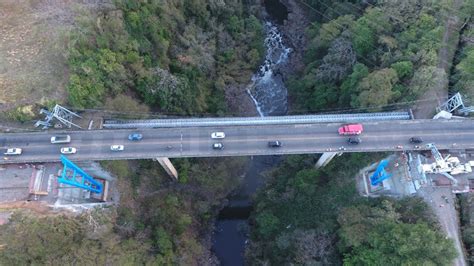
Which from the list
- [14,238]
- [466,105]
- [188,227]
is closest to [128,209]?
[188,227]

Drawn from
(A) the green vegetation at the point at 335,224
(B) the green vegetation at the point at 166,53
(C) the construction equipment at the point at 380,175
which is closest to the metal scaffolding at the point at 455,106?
(C) the construction equipment at the point at 380,175

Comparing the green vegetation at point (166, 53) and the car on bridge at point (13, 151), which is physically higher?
the green vegetation at point (166, 53)

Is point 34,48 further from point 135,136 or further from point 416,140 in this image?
point 416,140

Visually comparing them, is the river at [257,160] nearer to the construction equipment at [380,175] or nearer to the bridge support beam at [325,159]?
the bridge support beam at [325,159]

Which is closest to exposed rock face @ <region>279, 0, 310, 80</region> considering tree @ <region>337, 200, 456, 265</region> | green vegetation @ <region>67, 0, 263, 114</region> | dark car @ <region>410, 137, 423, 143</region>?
green vegetation @ <region>67, 0, 263, 114</region>

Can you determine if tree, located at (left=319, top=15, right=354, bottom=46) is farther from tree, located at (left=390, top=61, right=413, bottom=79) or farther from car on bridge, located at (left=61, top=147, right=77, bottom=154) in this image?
car on bridge, located at (left=61, top=147, right=77, bottom=154)
